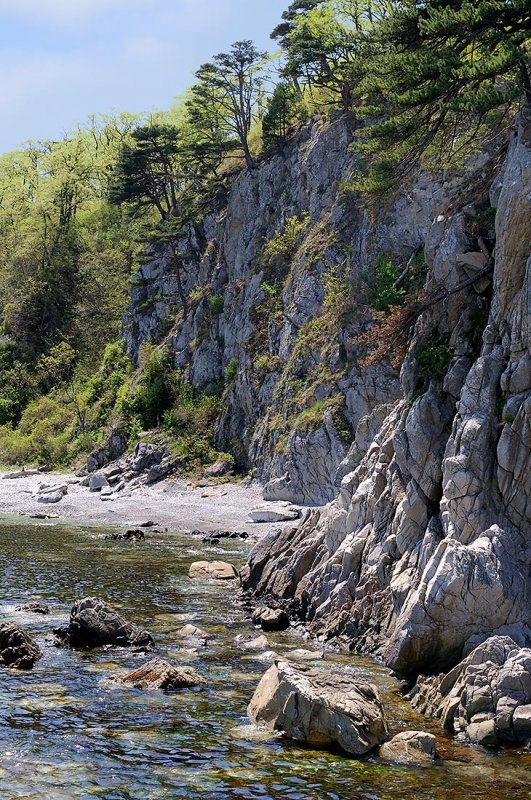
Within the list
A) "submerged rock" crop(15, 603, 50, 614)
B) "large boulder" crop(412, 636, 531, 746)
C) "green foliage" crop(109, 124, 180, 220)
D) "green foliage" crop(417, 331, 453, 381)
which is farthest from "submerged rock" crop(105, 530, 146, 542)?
"green foliage" crop(109, 124, 180, 220)

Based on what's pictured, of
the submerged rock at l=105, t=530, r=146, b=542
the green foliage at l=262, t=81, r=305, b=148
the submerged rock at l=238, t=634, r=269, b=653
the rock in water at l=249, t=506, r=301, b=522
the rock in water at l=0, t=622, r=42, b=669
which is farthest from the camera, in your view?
the green foliage at l=262, t=81, r=305, b=148

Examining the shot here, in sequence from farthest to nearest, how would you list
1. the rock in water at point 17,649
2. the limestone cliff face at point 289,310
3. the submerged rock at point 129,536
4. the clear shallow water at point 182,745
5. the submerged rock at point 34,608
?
the limestone cliff face at point 289,310 → the submerged rock at point 129,536 → the submerged rock at point 34,608 → the rock in water at point 17,649 → the clear shallow water at point 182,745

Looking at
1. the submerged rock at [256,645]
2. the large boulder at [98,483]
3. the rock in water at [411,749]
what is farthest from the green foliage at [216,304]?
the rock in water at [411,749]

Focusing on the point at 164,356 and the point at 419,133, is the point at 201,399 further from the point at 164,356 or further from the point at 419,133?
the point at 419,133

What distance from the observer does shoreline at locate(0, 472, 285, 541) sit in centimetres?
4822

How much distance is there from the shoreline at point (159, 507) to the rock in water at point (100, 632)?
65.2 feet

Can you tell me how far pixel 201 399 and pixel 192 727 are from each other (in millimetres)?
53671

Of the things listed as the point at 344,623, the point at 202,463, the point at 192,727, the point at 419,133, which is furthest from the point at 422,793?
the point at 202,463

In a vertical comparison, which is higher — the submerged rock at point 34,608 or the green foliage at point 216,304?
the green foliage at point 216,304

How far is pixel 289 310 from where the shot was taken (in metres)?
61.2

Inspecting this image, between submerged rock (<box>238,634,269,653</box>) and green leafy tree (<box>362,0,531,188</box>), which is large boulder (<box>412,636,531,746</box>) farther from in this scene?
green leafy tree (<box>362,0,531,188</box>)

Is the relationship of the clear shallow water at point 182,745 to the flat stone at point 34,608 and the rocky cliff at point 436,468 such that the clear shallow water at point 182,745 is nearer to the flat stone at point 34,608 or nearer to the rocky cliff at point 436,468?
the flat stone at point 34,608

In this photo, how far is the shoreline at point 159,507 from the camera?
158ft

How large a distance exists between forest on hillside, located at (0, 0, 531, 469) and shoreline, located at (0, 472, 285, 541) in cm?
544
